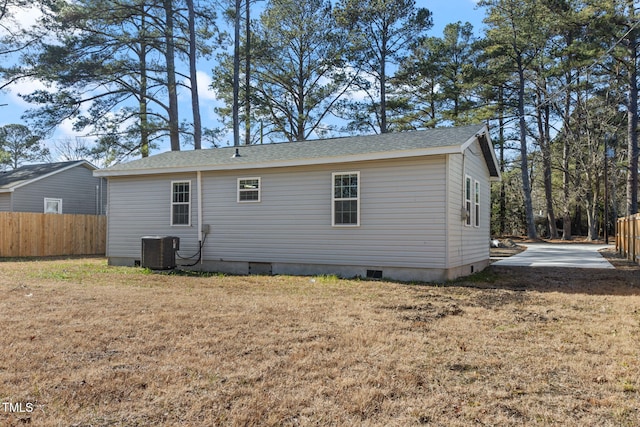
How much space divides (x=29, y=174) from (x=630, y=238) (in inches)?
938

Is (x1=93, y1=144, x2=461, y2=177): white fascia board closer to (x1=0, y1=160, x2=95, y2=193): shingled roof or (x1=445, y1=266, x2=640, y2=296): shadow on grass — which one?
(x1=445, y1=266, x2=640, y2=296): shadow on grass

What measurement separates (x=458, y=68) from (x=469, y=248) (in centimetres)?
2026

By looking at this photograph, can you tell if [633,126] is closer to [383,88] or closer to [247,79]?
[383,88]

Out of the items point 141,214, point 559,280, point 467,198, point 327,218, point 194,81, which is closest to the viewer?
point 559,280

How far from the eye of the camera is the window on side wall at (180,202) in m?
11.3

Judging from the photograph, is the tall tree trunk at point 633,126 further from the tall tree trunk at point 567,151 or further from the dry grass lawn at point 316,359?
the dry grass lawn at point 316,359

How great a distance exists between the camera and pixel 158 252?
1047 centimetres

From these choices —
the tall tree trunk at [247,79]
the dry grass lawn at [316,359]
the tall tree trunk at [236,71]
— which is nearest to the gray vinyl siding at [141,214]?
the dry grass lawn at [316,359]

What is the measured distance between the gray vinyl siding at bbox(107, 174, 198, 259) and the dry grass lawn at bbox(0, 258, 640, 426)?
4.12 m

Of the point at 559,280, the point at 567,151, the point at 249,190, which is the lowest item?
the point at 559,280

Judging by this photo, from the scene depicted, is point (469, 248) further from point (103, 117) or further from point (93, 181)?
point (93, 181)

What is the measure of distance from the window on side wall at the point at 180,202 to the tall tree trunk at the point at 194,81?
30.8 ft

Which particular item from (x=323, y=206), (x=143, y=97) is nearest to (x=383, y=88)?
(x=143, y=97)

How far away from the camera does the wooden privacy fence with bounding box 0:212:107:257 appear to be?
51.0 ft
